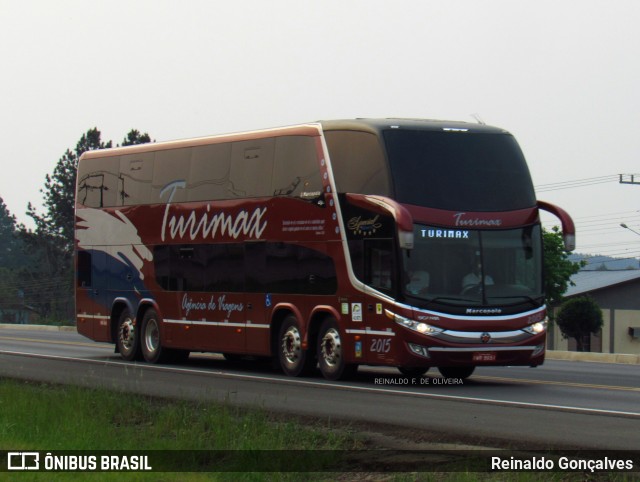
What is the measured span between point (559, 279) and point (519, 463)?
174 feet

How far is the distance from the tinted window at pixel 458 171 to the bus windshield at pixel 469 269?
1.52 ft

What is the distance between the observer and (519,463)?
37.2 feet

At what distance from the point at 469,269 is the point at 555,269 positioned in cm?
4459

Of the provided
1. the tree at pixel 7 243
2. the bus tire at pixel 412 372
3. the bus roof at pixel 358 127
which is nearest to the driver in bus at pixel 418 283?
the bus roof at pixel 358 127

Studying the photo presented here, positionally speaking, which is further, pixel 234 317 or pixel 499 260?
pixel 234 317

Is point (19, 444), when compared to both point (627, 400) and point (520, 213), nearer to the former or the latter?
point (627, 400)

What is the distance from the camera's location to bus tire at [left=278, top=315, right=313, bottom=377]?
71.1 ft

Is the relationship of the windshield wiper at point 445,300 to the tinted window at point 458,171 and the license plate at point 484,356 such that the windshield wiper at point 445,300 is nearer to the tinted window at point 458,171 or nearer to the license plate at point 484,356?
the license plate at point 484,356

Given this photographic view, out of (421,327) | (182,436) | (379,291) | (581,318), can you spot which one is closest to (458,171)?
(379,291)

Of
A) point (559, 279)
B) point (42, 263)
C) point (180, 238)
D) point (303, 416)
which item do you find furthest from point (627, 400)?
point (42, 263)

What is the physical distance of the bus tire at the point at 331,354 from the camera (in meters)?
20.8

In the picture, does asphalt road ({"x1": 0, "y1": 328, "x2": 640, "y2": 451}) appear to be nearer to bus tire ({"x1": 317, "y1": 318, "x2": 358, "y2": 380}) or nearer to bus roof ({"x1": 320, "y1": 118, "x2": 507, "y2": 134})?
bus tire ({"x1": 317, "y1": 318, "x2": 358, "y2": 380})

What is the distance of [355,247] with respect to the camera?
2045 cm

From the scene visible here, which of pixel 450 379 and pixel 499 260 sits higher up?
pixel 499 260
